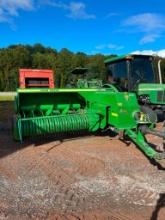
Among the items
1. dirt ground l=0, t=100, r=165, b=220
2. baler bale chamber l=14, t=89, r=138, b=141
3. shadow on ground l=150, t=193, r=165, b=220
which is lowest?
shadow on ground l=150, t=193, r=165, b=220

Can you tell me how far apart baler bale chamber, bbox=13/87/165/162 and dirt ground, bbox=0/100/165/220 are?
41 cm

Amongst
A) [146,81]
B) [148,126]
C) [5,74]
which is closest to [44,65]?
[5,74]

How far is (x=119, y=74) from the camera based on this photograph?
10133 mm

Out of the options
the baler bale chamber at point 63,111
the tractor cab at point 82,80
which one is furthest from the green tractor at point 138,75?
the baler bale chamber at point 63,111

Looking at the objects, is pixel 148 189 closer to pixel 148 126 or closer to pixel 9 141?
pixel 148 126

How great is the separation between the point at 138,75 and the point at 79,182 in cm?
546

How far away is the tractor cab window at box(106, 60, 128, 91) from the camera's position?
32.4 feet

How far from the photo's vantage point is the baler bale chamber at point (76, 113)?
24.2 ft

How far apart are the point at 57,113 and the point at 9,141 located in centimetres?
133

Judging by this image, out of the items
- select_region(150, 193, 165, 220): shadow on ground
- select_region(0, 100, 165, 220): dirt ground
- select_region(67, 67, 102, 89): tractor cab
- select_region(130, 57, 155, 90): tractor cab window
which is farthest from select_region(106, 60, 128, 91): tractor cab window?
select_region(150, 193, 165, 220): shadow on ground

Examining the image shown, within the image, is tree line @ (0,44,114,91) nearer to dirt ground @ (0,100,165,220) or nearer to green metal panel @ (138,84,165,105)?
green metal panel @ (138,84,165,105)

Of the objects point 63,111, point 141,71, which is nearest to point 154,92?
point 141,71

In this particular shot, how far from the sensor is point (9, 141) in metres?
8.24

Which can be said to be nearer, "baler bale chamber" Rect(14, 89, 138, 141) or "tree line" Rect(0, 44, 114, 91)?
"baler bale chamber" Rect(14, 89, 138, 141)
